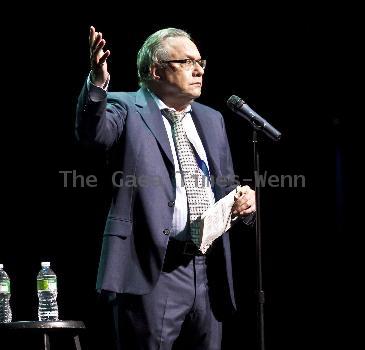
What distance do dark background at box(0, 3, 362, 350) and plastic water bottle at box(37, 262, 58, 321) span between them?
0.27m

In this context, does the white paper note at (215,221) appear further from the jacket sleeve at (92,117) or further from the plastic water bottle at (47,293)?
the plastic water bottle at (47,293)

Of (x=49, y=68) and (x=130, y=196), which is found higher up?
(x=49, y=68)

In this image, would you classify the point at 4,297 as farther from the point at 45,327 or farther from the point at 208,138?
the point at 208,138

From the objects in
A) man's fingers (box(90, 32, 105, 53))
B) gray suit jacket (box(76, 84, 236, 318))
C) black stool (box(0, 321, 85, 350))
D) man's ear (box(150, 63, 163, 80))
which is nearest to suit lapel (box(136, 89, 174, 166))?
gray suit jacket (box(76, 84, 236, 318))

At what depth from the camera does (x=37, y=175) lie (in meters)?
3.98

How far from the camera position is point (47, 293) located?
11.9ft

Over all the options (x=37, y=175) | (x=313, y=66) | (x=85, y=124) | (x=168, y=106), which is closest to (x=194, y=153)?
(x=168, y=106)

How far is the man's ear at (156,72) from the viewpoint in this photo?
3008mm

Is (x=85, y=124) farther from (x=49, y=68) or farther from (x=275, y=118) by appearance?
(x=275, y=118)

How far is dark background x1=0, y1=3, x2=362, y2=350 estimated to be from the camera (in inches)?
156

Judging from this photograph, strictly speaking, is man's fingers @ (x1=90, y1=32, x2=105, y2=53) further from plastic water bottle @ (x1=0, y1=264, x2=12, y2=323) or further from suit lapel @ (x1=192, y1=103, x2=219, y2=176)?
plastic water bottle @ (x1=0, y1=264, x2=12, y2=323)

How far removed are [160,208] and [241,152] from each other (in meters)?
1.87

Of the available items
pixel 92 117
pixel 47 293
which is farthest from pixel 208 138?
pixel 47 293

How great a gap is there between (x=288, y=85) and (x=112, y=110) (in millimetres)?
2020
